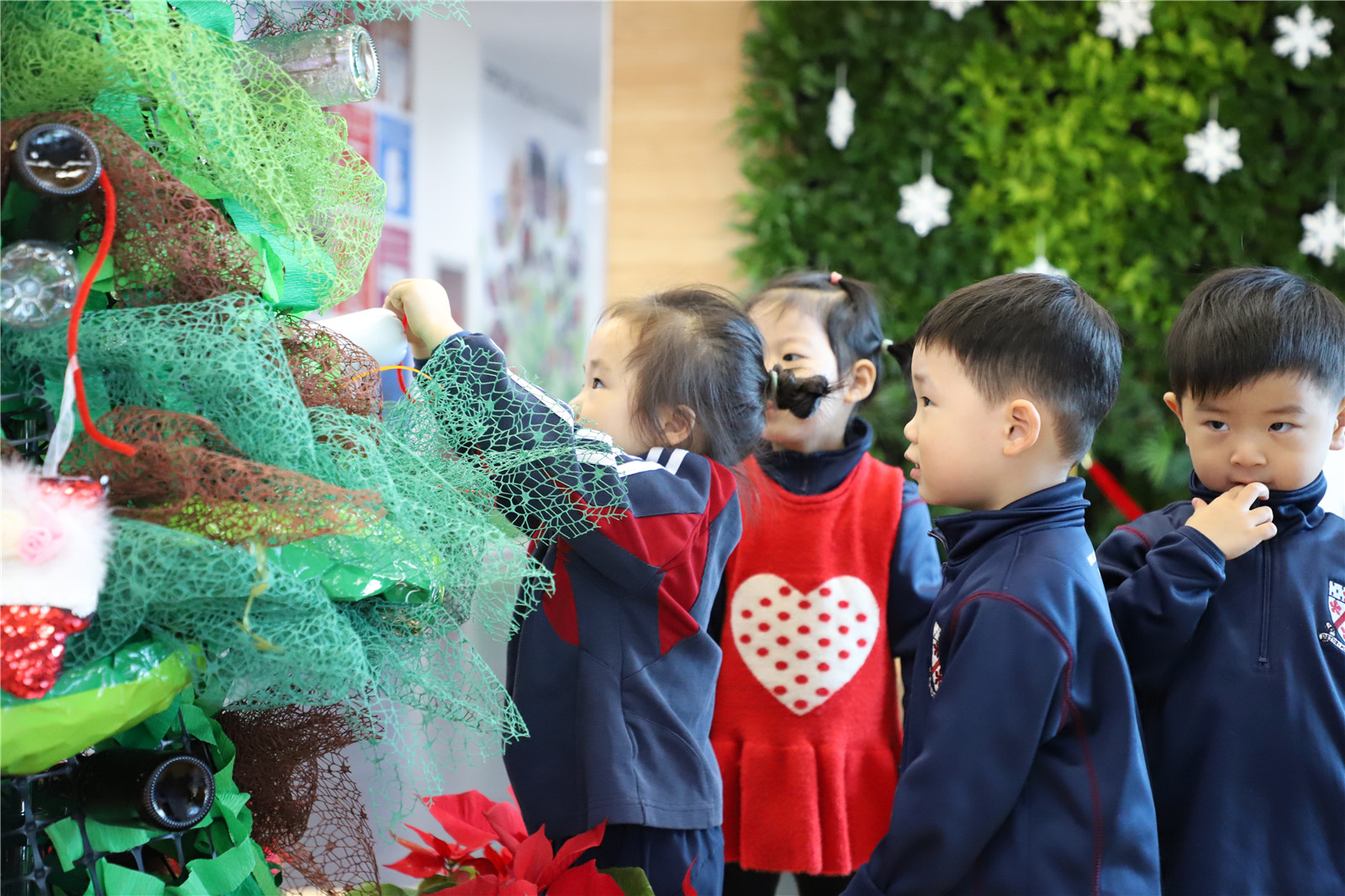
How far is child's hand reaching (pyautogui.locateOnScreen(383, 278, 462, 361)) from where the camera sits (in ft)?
3.17

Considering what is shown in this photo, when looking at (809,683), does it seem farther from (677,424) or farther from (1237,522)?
(1237,522)

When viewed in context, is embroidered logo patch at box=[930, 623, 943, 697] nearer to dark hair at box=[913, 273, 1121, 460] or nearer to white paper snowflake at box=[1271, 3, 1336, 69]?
dark hair at box=[913, 273, 1121, 460]

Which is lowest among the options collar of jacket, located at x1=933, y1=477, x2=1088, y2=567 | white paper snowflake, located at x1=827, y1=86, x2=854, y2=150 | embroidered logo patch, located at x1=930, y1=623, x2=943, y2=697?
embroidered logo patch, located at x1=930, y1=623, x2=943, y2=697

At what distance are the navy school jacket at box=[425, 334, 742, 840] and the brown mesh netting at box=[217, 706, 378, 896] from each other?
0.27 meters

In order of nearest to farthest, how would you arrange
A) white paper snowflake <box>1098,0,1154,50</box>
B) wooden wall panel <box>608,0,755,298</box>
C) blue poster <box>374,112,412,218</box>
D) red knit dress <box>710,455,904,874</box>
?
red knit dress <box>710,455,904,874</box>, white paper snowflake <box>1098,0,1154,50</box>, wooden wall panel <box>608,0,755,298</box>, blue poster <box>374,112,412,218</box>

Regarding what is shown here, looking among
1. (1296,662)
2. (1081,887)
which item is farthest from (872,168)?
(1081,887)

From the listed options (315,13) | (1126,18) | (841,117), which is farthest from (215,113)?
(1126,18)

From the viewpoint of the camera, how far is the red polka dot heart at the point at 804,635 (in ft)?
4.79

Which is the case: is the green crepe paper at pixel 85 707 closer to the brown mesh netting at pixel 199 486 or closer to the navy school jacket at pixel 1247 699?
the brown mesh netting at pixel 199 486

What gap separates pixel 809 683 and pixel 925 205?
60.0 inches

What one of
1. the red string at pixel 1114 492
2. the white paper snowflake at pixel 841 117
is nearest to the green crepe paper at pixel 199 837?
the red string at pixel 1114 492

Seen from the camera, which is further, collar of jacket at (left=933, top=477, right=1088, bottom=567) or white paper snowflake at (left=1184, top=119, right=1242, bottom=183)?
white paper snowflake at (left=1184, top=119, right=1242, bottom=183)

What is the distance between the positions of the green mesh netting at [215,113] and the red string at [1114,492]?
194 cm

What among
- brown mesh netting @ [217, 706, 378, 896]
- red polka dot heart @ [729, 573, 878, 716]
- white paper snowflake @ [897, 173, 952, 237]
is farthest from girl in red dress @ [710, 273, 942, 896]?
white paper snowflake @ [897, 173, 952, 237]
